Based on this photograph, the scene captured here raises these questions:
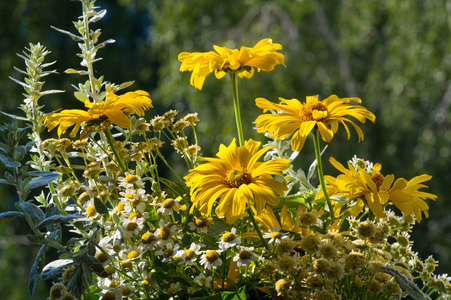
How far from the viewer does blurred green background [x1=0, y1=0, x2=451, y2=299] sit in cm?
396

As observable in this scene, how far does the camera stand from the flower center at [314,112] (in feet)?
2.08

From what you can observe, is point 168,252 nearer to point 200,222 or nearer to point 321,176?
point 200,222

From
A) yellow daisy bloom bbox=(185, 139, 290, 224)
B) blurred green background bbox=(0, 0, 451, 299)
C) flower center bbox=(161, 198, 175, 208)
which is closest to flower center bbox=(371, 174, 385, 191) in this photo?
yellow daisy bloom bbox=(185, 139, 290, 224)

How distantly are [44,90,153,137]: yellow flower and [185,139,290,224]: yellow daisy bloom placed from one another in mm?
98

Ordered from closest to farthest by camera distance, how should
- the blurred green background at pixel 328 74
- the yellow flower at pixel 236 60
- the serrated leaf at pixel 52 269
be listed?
the serrated leaf at pixel 52 269 → the yellow flower at pixel 236 60 → the blurred green background at pixel 328 74

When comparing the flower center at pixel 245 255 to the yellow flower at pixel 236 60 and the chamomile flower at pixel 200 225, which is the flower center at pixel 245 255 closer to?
the chamomile flower at pixel 200 225

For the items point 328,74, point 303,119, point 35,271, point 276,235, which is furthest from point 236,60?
point 328,74

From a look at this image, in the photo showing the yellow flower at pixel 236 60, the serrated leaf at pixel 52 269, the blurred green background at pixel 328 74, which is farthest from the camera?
the blurred green background at pixel 328 74

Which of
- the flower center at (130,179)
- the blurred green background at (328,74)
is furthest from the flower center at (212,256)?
the blurred green background at (328,74)

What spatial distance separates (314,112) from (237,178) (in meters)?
0.11

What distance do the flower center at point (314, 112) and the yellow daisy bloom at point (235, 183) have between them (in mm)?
58

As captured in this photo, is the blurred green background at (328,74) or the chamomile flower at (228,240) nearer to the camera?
the chamomile flower at (228,240)

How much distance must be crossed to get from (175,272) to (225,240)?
0.25 ft

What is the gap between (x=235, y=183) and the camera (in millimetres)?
613
